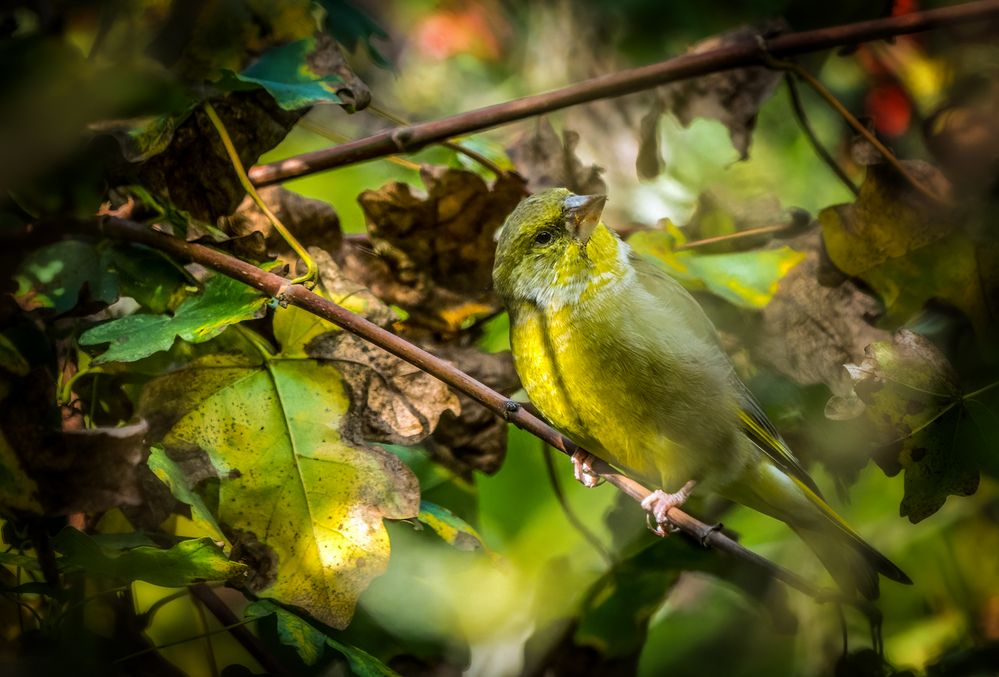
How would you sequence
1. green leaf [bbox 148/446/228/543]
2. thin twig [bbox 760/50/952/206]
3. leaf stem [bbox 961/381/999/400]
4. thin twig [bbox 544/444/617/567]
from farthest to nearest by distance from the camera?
1. thin twig [bbox 544/444/617/567]
2. thin twig [bbox 760/50/952/206]
3. leaf stem [bbox 961/381/999/400]
4. green leaf [bbox 148/446/228/543]

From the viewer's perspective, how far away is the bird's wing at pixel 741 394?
2045 millimetres

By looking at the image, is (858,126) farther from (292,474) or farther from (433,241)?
(292,474)

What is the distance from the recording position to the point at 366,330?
1.51 m

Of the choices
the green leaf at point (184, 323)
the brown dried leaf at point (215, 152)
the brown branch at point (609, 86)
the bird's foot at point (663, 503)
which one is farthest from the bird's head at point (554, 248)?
the green leaf at point (184, 323)

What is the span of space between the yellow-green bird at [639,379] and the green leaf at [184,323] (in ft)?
2.43

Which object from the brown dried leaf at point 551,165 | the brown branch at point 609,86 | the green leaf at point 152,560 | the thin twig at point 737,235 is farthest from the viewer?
the brown dried leaf at point 551,165

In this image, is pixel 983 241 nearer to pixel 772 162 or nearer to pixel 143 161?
pixel 772 162

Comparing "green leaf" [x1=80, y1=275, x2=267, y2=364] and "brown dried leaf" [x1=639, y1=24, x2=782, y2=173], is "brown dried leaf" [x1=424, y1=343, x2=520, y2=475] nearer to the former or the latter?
"green leaf" [x1=80, y1=275, x2=267, y2=364]

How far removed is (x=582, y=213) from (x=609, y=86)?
30 centimetres

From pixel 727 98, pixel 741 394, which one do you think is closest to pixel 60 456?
pixel 741 394

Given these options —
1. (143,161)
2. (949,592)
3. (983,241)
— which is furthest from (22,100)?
(949,592)

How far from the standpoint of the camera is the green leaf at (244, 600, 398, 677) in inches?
54.5

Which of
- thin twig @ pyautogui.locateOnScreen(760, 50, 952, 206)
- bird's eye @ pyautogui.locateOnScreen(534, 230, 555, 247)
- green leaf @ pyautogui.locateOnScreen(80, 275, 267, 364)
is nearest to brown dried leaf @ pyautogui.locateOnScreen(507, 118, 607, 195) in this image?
bird's eye @ pyautogui.locateOnScreen(534, 230, 555, 247)

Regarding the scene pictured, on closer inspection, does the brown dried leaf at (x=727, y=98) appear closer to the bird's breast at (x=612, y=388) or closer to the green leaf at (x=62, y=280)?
the bird's breast at (x=612, y=388)
